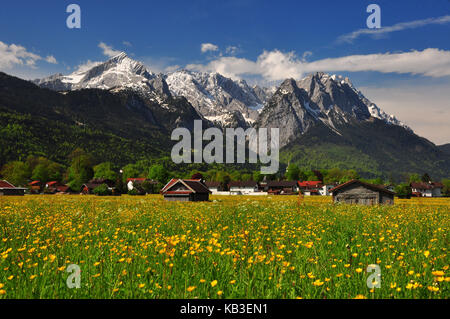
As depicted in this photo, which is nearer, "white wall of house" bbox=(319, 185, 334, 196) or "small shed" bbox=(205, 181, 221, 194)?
"white wall of house" bbox=(319, 185, 334, 196)

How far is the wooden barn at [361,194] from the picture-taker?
44562 mm

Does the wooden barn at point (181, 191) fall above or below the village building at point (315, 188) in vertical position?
above

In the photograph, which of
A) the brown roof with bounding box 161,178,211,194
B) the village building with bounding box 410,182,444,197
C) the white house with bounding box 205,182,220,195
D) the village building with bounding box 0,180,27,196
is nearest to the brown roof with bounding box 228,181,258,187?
the white house with bounding box 205,182,220,195

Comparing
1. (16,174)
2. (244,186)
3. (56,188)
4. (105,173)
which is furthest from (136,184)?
(244,186)

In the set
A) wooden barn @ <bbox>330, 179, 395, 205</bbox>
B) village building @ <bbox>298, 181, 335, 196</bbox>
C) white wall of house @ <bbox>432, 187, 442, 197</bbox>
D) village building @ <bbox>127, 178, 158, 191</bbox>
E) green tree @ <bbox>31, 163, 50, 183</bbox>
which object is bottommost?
white wall of house @ <bbox>432, 187, 442, 197</bbox>

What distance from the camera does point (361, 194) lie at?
4566cm

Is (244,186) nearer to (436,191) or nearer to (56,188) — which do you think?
(56,188)

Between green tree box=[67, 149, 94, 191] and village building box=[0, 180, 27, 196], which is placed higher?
green tree box=[67, 149, 94, 191]

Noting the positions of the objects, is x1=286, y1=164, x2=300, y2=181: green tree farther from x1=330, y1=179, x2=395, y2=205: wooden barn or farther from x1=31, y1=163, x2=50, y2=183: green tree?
x1=330, y1=179, x2=395, y2=205: wooden barn

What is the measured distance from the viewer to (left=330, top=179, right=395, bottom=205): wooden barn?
146 ft

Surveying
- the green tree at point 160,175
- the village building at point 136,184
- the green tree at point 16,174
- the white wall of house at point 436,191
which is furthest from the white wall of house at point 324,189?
the green tree at point 16,174

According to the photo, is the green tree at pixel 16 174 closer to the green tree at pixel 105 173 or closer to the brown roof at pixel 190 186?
the green tree at pixel 105 173

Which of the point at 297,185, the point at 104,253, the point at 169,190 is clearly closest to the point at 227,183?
the point at 297,185
